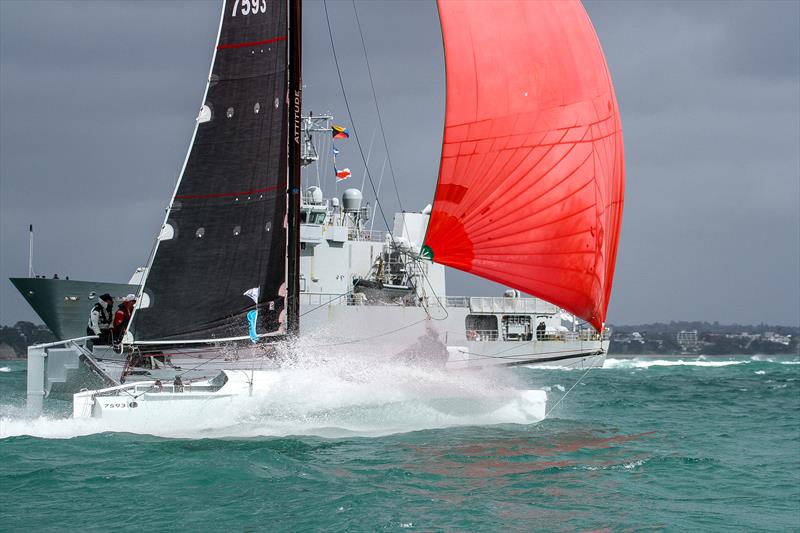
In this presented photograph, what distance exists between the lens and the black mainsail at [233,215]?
12945 mm

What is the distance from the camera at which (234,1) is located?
13367 mm

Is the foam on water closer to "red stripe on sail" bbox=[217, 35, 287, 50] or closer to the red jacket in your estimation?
the red jacket

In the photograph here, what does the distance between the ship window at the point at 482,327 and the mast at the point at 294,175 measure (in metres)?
21.9

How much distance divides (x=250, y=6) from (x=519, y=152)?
4537 millimetres

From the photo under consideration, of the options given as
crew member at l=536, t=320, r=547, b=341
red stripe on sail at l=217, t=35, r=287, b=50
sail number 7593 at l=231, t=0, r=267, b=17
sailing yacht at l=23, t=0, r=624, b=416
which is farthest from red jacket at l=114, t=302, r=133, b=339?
crew member at l=536, t=320, r=547, b=341

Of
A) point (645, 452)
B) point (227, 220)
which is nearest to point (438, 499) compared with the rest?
point (645, 452)

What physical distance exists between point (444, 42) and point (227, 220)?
3.88 metres

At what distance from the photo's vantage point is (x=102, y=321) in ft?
45.9

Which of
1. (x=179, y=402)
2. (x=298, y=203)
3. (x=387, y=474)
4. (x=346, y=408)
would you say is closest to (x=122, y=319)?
(x=179, y=402)

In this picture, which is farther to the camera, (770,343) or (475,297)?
(770,343)

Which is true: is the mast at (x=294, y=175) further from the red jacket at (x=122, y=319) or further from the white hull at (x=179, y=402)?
the red jacket at (x=122, y=319)

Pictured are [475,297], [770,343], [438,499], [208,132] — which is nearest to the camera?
[438,499]

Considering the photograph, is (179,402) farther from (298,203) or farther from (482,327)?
(482,327)

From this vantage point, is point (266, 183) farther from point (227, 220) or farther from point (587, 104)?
point (587, 104)
